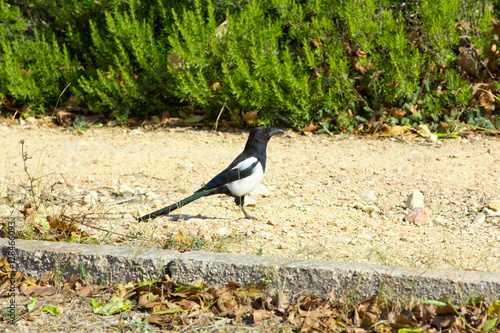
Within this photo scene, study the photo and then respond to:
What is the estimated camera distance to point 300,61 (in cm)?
636

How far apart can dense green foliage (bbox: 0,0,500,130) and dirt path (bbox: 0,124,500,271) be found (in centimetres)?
45

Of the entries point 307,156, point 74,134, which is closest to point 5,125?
point 74,134

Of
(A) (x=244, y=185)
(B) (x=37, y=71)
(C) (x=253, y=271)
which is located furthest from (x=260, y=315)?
(B) (x=37, y=71)

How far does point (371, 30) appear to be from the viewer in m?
6.10

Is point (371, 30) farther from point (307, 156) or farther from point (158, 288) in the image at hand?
point (158, 288)

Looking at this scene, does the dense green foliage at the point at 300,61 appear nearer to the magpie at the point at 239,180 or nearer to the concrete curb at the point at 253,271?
the magpie at the point at 239,180

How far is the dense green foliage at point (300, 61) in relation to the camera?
6.11m

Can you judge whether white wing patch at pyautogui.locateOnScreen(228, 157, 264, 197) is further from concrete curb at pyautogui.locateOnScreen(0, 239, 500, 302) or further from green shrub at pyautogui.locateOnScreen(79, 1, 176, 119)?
green shrub at pyautogui.locateOnScreen(79, 1, 176, 119)

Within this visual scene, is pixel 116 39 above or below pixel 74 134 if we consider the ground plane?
above

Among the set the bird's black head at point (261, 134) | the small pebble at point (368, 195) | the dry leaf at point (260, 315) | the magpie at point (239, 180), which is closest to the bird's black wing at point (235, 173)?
the magpie at point (239, 180)

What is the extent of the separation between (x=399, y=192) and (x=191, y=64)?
3237mm

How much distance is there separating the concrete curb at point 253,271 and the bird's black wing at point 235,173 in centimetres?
131

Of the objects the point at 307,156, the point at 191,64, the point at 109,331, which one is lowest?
the point at 307,156

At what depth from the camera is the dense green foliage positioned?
6105mm
